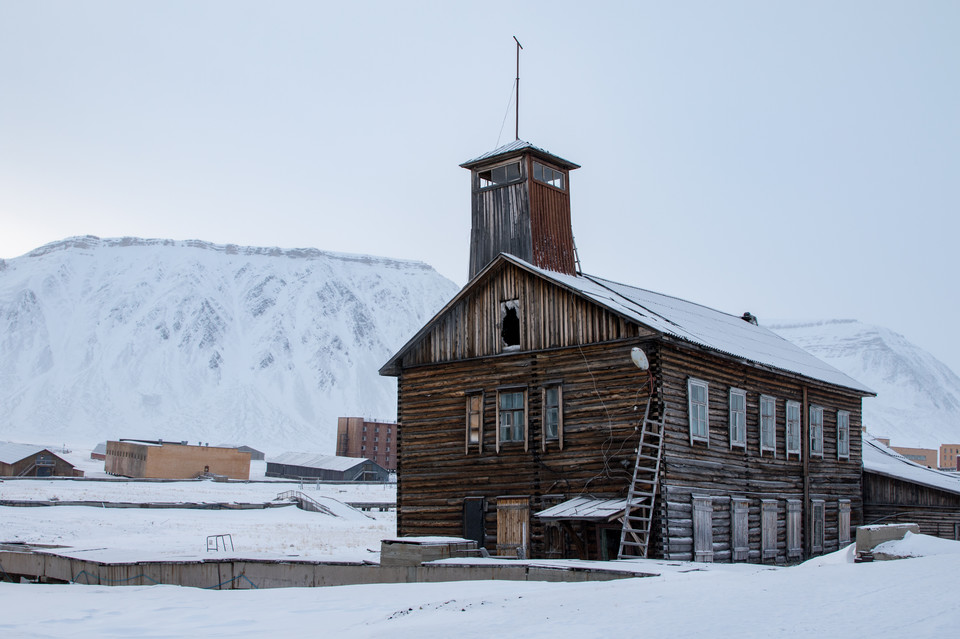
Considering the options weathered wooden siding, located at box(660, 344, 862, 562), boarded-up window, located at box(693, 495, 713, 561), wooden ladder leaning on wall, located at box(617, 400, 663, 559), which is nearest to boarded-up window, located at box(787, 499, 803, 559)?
weathered wooden siding, located at box(660, 344, 862, 562)

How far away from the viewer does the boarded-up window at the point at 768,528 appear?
94.4 feet

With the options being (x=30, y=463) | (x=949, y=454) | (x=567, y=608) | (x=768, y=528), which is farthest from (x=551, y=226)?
(x=949, y=454)

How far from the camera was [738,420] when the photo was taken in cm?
2820

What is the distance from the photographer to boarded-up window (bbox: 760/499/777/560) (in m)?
28.8

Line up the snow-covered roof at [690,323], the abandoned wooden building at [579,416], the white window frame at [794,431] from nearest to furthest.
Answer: the abandoned wooden building at [579,416] < the snow-covered roof at [690,323] < the white window frame at [794,431]

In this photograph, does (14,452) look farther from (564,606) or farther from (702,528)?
(564,606)

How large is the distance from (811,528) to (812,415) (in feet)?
12.0

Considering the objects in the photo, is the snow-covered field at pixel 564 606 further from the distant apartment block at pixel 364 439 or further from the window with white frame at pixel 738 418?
the distant apartment block at pixel 364 439

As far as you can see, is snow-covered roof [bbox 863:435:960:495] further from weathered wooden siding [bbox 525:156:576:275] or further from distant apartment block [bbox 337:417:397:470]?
distant apartment block [bbox 337:417:397:470]

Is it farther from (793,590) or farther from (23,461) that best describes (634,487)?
(23,461)

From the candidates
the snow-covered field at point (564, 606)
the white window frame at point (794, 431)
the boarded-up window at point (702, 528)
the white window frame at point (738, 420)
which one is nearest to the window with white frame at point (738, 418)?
Answer: the white window frame at point (738, 420)

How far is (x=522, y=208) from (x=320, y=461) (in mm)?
91629

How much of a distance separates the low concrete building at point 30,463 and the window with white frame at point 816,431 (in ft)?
242

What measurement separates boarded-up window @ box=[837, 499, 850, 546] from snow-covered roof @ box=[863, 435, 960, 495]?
7.80 feet
